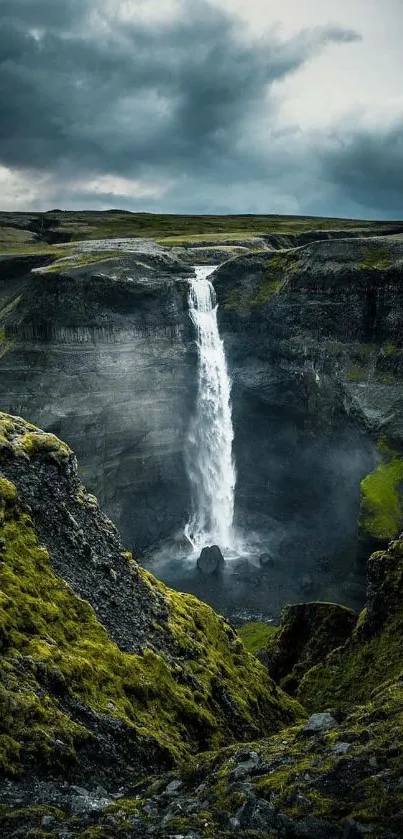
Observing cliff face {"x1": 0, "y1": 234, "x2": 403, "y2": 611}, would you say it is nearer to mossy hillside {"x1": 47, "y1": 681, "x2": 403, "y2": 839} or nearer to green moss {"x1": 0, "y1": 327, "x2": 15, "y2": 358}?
green moss {"x1": 0, "y1": 327, "x2": 15, "y2": 358}

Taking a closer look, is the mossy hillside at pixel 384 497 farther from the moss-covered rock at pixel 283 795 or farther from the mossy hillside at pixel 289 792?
the mossy hillside at pixel 289 792

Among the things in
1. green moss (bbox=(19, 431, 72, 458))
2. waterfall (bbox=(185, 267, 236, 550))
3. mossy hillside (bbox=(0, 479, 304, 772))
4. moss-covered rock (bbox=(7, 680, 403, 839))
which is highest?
waterfall (bbox=(185, 267, 236, 550))

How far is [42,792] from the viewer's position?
18656mm

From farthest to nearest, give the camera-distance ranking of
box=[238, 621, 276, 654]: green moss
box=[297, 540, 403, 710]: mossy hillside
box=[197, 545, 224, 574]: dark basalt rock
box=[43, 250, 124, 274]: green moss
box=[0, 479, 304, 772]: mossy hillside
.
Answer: box=[43, 250, 124, 274]: green moss, box=[197, 545, 224, 574]: dark basalt rock, box=[238, 621, 276, 654]: green moss, box=[297, 540, 403, 710]: mossy hillside, box=[0, 479, 304, 772]: mossy hillside

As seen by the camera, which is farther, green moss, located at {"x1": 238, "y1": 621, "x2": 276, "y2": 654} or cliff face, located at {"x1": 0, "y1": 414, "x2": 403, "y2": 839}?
green moss, located at {"x1": 238, "y1": 621, "x2": 276, "y2": 654}

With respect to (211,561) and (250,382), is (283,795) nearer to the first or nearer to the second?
(211,561)

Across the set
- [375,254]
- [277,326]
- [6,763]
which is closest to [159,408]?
[277,326]

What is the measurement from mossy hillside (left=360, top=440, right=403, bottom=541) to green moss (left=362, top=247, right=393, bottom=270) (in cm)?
2124

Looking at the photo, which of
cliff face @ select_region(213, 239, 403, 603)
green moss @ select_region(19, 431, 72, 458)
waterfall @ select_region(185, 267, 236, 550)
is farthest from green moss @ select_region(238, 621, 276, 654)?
green moss @ select_region(19, 431, 72, 458)

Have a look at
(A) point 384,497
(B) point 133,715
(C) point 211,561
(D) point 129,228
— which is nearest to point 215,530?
(C) point 211,561

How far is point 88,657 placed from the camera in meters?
24.5

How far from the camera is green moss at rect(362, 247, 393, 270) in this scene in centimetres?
8406

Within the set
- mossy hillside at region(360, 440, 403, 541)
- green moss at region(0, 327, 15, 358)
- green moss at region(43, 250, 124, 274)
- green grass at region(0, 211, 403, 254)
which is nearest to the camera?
mossy hillside at region(360, 440, 403, 541)

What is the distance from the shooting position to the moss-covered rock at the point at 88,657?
69.4 ft
